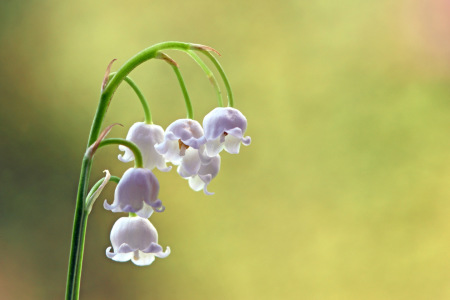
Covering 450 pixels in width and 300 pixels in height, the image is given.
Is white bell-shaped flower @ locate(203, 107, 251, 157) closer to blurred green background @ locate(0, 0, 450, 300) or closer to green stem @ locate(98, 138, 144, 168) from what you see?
green stem @ locate(98, 138, 144, 168)

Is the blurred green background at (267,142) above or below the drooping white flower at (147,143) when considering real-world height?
above

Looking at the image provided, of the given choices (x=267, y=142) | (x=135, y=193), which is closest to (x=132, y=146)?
(x=135, y=193)

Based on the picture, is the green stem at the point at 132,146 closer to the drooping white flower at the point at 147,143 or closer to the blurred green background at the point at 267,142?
the drooping white flower at the point at 147,143

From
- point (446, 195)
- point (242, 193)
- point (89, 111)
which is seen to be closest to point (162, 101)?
Answer: point (89, 111)

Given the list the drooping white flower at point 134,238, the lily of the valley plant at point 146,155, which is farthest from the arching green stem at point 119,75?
the drooping white flower at point 134,238

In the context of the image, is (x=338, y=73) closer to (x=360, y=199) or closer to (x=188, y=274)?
(x=360, y=199)

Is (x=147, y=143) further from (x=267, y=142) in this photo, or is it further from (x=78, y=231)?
(x=267, y=142)

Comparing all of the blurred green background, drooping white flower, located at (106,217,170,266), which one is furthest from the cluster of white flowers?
Result: the blurred green background
